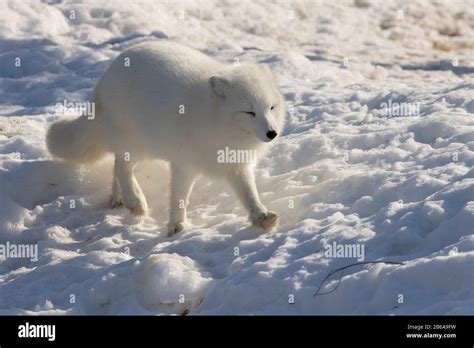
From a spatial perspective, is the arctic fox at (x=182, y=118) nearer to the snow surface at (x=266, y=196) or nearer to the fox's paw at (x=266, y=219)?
the fox's paw at (x=266, y=219)

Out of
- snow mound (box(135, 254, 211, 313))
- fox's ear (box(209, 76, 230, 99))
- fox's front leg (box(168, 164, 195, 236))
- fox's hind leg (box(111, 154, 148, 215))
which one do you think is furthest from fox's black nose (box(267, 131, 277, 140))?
fox's hind leg (box(111, 154, 148, 215))

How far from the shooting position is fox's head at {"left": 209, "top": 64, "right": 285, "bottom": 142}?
6.00 meters

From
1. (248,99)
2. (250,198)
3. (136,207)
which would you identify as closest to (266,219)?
(250,198)

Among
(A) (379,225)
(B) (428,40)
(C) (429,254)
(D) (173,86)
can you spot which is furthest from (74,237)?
(B) (428,40)

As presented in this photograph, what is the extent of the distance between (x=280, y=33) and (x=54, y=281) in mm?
7284

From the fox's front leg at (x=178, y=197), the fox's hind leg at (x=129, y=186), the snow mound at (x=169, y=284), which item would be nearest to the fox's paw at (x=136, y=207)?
the fox's hind leg at (x=129, y=186)

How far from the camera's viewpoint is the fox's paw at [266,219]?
20.3 ft

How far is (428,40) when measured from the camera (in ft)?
42.0

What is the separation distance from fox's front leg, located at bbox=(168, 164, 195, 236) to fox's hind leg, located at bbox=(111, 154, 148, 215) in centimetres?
57

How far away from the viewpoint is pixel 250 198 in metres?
6.38

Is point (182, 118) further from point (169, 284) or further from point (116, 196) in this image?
point (169, 284)

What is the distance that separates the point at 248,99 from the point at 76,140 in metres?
1.94

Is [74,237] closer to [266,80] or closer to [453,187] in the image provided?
[266,80]

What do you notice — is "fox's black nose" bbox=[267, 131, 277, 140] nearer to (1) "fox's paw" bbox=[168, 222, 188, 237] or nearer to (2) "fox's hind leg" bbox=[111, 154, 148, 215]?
(1) "fox's paw" bbox=[168, 222, 188, 237]
